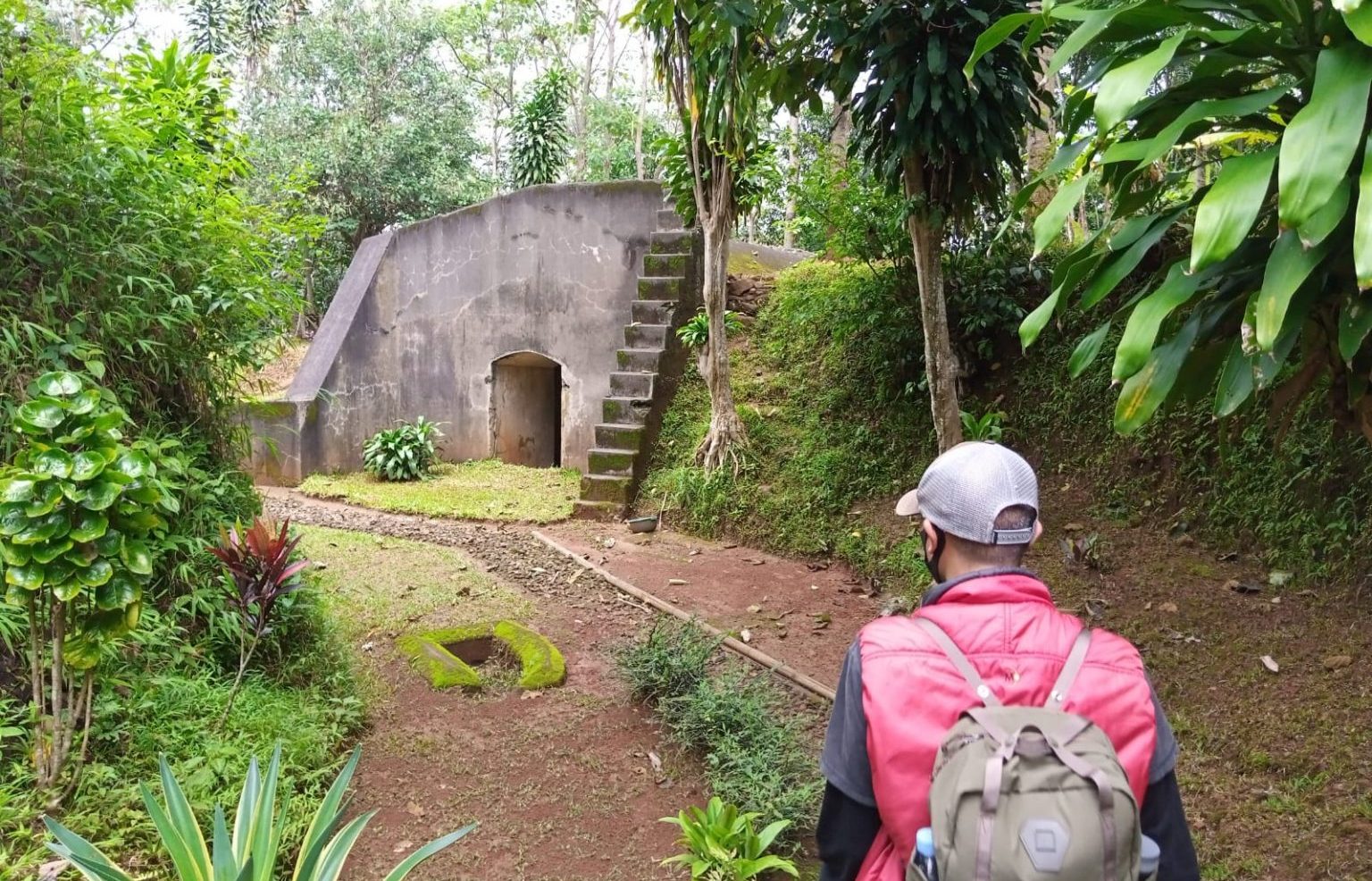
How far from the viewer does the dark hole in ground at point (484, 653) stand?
461 cm

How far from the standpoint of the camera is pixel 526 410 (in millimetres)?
10688

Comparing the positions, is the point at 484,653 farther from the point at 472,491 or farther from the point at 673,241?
the point at 673,241

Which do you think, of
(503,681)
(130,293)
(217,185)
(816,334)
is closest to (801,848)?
(503,681)

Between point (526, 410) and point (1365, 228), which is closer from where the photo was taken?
point (1365, 228)

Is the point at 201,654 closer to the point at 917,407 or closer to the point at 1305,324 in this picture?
the point at 1305,324

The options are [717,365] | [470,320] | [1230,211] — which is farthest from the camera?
[470,320]

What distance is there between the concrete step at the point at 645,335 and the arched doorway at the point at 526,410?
159 cm

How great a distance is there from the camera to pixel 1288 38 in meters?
2.06

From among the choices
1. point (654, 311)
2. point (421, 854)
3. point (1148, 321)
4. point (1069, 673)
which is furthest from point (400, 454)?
point (1069, 673)

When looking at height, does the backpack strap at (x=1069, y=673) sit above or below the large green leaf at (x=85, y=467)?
below

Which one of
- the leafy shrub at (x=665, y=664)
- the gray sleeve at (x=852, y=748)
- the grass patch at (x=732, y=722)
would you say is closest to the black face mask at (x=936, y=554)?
the gray sleeve at (x=852, y=748)

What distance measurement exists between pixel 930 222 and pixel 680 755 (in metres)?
3.25

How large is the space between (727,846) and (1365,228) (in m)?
2.33

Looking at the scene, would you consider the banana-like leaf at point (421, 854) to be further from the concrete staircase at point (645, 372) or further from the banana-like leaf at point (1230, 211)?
the concrete staircase at point (645, 372)
